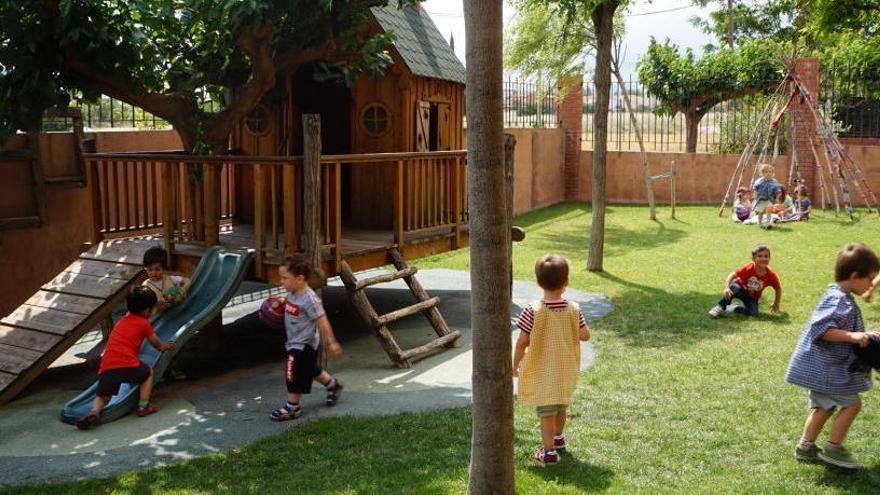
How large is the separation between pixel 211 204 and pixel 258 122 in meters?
3.26

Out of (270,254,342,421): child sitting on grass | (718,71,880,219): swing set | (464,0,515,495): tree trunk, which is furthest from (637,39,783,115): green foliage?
(464,0,515,495): tree trunk

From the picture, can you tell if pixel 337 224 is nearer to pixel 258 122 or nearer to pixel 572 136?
pixel 258 122

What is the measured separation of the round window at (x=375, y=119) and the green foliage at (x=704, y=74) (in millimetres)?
Result: 15793

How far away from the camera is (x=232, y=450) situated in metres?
7.26

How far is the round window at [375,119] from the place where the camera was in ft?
41.9

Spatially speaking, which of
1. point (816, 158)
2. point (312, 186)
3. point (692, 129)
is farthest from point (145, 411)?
point (692, 129)

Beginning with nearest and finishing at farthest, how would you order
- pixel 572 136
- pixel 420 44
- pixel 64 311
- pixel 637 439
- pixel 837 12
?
pixel 637 439
pixel 64 311
pixel 837 12
pixel 420 44
pixel 572 136

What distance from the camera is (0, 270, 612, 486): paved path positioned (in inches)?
287

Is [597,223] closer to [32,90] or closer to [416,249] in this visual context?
[416,249]

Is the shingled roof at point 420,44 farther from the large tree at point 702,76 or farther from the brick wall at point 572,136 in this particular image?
the large tree at point 702,76

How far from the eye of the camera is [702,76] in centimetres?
2747

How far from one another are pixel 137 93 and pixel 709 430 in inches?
258

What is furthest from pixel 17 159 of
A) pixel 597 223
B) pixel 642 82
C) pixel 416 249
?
pixel 642 82

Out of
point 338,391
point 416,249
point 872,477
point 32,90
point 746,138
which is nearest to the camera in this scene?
point 872,477
